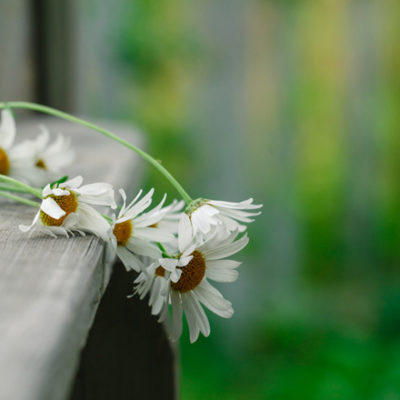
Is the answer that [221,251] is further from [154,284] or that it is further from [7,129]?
[7,129]

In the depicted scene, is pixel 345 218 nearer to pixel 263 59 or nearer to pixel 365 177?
pixel 365 177

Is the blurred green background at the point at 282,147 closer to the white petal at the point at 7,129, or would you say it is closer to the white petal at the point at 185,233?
the white petal at the point at 7,129

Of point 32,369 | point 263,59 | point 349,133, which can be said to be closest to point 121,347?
point 32,369

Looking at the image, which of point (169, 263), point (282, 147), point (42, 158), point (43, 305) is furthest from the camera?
point (282, 147)

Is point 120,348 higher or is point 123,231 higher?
point 123,231

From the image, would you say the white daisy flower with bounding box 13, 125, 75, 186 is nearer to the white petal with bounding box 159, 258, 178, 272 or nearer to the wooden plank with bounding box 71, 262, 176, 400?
the wooden plank with bounding box 71, 262, 176, 400

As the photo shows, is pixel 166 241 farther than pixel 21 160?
No

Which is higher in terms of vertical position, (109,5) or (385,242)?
(109,5)

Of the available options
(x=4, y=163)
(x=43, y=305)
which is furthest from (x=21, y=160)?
(x=43, y=305)
